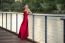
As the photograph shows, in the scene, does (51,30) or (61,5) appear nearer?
(51,30)

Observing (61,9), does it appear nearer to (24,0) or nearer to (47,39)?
(47,39)

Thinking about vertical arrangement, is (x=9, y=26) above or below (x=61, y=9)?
below

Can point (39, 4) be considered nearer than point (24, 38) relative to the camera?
No

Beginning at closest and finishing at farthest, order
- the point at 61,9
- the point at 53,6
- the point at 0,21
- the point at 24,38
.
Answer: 1. the point at 61,9
2. the point at 53,6
3. the point at 24,38
4. the point at 0,21

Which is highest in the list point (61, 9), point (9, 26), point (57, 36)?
point (61, 9)

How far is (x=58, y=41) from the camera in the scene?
18.0ft

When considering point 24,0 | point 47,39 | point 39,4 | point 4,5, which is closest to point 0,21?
point 4,5

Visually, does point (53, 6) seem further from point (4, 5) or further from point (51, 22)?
point (4, 5)

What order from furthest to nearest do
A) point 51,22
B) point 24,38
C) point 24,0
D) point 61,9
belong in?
point 24,0 → point 24,38 → point 61,9 → point 51,22

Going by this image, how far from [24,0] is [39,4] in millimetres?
2014

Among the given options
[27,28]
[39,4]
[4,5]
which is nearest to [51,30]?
[27,28]

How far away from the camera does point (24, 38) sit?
8383 millimetres

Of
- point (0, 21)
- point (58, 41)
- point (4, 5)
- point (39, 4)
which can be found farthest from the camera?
point (4, 5)

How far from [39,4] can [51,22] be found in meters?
3.14
